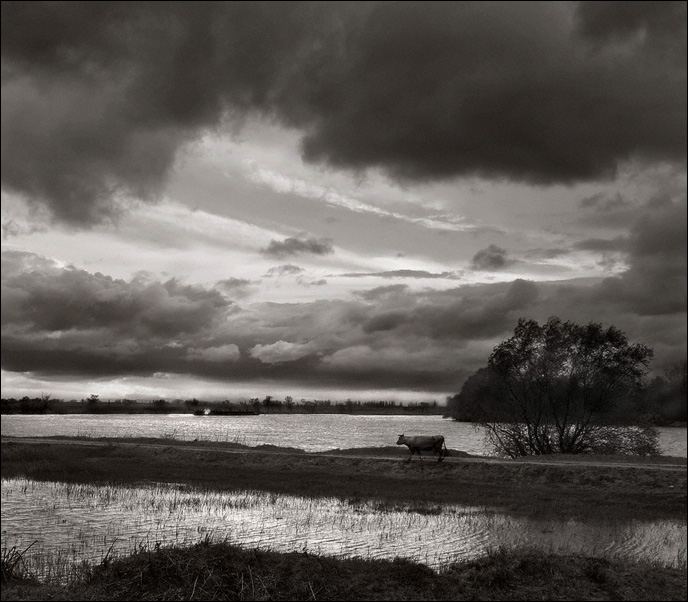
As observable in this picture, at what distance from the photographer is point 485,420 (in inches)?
1797

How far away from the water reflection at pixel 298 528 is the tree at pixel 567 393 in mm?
20781

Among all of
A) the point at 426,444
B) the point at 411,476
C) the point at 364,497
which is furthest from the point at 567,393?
the point at 364,497

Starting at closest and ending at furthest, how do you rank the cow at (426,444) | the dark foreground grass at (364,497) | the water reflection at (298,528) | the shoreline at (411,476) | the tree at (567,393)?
the dark foreground grass at (364,497) → the water reflection at (298,528) → the shoreline at (411,476) → the cow at (426,444) → the tree at (567,393)

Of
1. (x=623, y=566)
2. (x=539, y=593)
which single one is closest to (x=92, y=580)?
(x=539, y=593)

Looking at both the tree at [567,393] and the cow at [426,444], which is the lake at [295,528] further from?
the tree at [567,393]

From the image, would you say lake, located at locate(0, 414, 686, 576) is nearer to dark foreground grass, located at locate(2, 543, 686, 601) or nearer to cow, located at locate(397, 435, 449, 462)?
dark foreground grass, located at locate(2, 543, 686, 601)

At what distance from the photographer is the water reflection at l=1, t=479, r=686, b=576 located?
53.2 ft

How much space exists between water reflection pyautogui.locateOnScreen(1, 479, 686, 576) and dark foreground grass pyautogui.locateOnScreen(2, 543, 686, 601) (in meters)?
3.16

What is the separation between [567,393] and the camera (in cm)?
4303

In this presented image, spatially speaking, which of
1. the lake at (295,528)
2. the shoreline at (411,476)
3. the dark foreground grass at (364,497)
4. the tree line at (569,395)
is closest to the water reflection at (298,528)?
the lake at (295,528)

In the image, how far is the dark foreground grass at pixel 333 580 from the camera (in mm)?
9164

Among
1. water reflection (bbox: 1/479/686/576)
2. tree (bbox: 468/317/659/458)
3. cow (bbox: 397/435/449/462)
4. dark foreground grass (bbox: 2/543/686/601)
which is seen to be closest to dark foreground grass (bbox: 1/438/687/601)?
dark foreground grass (bbox: 2/543/686/601)

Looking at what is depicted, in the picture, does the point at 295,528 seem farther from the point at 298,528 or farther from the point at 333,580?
the point at 333,580

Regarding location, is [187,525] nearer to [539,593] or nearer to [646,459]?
[539,593]
